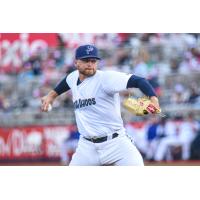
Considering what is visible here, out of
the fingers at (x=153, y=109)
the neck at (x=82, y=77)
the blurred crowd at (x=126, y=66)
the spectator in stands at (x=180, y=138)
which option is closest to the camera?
the fingers at (x=153, y=109)

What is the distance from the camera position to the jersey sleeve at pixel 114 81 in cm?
595

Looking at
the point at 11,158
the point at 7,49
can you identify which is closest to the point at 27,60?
the point at 7,49

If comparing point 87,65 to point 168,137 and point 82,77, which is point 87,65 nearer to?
point 82,77

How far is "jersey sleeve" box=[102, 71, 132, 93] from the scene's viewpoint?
19.5ft

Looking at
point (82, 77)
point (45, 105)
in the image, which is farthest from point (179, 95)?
point (45, 105)

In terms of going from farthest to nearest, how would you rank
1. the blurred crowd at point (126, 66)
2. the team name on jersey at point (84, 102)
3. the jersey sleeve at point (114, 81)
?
1. the blurred crowd at point (126, 66)
2. the team name on jersey at point (84, 102)
3. the jersey sleeve at point (114, 81)

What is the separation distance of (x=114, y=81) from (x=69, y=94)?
267 inches

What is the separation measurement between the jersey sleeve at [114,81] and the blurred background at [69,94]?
6.03 metres

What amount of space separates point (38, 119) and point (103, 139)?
6.47m

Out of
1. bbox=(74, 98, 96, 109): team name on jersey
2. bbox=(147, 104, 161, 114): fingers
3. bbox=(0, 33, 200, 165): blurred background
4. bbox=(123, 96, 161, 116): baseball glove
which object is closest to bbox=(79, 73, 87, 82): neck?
bbox=(74, 98, 96, 109): team name on jersey

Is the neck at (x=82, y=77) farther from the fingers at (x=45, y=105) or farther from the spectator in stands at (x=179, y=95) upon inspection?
the spectator in stands at (x=179, y=95)

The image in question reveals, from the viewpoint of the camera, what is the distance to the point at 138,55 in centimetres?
1268

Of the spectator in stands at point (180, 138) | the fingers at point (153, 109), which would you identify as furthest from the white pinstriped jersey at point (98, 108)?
the spectator in stands at point (180, 138)

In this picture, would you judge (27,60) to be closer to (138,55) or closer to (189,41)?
Answer: (138,55)
